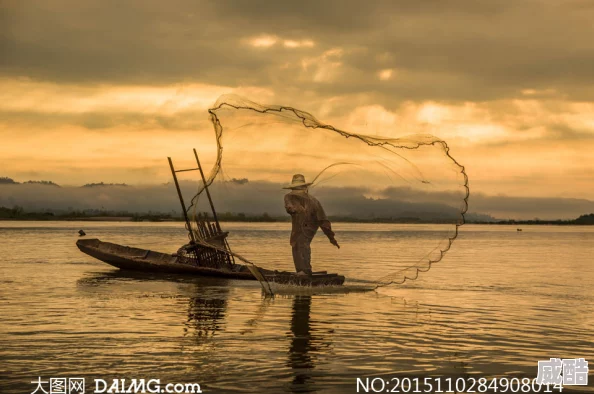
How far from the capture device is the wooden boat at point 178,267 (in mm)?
22391

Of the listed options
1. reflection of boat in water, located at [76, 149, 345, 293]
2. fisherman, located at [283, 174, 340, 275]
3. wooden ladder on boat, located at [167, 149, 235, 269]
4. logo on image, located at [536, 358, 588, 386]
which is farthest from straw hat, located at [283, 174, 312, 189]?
logo on image, located at [536, 358, 588, 386]

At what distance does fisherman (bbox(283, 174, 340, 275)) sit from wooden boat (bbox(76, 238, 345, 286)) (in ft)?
2.63

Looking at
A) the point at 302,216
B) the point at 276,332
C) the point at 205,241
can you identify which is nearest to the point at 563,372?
the point at 276,332

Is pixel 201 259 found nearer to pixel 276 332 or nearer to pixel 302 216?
pixel 302 216

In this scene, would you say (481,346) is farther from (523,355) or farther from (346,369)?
(346,369)

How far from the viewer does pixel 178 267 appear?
28.9m

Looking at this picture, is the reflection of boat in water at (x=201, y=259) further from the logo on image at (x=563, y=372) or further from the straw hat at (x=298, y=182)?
the logo on image at (x=563, y=372)

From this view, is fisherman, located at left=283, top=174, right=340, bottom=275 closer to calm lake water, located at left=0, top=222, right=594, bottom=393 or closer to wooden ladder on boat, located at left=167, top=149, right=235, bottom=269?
calm lake water, located at left=0, top=222, right=594, bottom=393

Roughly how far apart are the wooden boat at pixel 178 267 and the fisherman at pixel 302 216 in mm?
803

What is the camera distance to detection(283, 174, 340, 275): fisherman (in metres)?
21.2

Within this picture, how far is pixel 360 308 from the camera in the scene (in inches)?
777

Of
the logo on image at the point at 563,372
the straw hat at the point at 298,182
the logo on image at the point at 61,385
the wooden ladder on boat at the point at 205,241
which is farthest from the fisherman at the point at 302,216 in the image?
the logo on image at the point at 61,385

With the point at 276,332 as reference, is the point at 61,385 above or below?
below

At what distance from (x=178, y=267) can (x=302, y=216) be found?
9.08m
